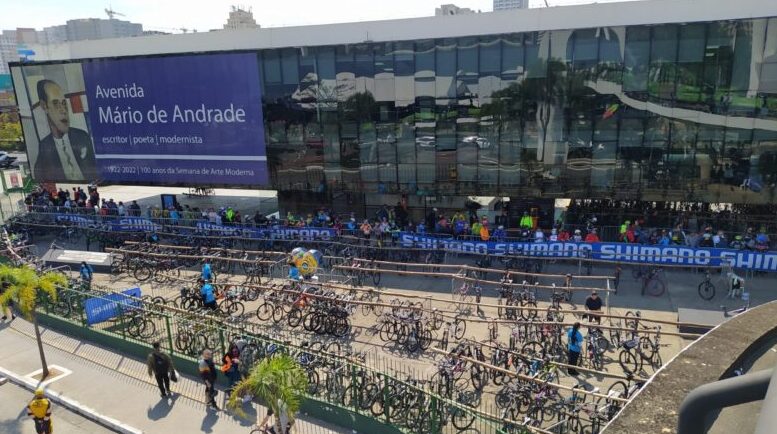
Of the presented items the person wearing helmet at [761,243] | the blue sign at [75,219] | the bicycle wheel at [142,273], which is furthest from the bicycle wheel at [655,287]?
the blue sign at [75,219]

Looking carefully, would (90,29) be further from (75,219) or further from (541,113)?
(541,113)

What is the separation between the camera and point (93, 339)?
52.9 feet

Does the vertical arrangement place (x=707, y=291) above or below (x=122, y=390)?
below

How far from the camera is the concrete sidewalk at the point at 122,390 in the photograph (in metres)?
11.7

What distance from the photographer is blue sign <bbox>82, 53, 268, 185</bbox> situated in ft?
96.6

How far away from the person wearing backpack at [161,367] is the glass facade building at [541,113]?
17.0 m

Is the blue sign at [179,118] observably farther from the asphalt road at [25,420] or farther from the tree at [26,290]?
the asphalt road at [25,420]

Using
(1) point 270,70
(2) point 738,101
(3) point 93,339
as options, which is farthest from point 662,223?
(3) point 93,339

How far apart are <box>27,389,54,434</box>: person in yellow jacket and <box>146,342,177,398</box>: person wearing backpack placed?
2118 millimetres

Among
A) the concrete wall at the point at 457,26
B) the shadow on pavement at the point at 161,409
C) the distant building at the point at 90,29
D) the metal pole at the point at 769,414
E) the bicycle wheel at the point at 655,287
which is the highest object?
the distant building at the point at 90,29

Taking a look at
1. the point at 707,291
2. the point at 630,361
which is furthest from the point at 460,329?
the point at 707,291

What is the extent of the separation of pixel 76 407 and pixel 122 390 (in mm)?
1048

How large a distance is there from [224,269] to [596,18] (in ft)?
65.0

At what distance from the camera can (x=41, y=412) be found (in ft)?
35.2
